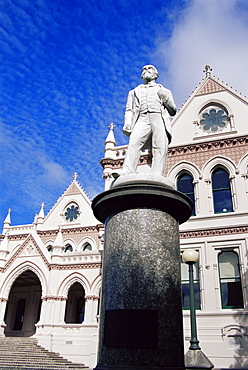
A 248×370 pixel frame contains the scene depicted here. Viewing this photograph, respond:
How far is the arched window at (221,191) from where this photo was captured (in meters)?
18.4

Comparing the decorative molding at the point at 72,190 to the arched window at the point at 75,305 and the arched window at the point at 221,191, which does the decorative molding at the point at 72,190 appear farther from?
the arched window at the point at 221,191

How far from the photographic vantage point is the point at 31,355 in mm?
19750

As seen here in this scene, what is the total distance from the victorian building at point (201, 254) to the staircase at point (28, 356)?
730 mm

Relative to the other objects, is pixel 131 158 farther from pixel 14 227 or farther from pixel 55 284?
pixel 14 227

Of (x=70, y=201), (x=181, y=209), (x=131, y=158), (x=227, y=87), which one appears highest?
(x=227, y=87)

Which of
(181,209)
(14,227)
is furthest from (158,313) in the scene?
(14,227)

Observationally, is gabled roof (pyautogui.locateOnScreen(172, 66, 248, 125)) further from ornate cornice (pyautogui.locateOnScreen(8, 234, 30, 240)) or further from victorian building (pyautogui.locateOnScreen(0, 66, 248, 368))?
ornate cornice (pyautogui.locateOnScreen(8, 234, 30, 240))

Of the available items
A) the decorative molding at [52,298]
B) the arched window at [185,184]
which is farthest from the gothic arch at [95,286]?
the arched window at [185,184]

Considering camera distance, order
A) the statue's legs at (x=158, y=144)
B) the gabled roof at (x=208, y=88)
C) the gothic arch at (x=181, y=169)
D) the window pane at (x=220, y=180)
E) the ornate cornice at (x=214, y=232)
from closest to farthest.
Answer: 1. the statue's legs at (x=158, y=144)
2. the ornate cornice at (x=214, y=232)
3. the window pane at (x=220, y=180)
4. the gothic arch at (x=181, y=169)
5. the gabled roof at (x=208, y=88)

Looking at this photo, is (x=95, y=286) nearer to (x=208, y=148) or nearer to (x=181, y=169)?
(x=181, y=169)

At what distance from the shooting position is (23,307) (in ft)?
95.5

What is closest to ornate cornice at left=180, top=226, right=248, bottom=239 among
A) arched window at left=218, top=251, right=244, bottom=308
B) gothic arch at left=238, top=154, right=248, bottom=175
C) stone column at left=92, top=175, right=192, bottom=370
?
arched window at left=218, top=251, right=244, bottom=308

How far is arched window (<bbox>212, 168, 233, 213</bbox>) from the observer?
723 inches

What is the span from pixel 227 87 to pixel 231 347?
→ 13687 mm
